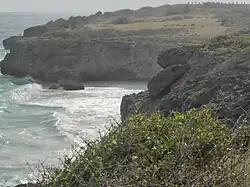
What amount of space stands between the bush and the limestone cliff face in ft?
131

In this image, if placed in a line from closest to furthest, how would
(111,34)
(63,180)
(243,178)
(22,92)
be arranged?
(243,178) < (63,180) < (22,92) < (111,34)

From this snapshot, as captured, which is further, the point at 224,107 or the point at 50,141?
the point at 50,141

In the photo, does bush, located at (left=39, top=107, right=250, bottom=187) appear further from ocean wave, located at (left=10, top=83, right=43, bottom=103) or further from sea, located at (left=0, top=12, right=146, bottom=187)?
ocean wave, located at (left=10, top=83, right=43, bottom=103)

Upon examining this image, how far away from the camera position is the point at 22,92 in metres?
41.6

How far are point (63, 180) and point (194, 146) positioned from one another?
1823 millimetres

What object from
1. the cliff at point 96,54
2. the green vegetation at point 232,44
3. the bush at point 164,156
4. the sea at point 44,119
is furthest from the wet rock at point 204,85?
the cliff at point 96,54

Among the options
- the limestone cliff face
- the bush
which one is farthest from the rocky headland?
the bush

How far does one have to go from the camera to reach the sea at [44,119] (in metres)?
21.3

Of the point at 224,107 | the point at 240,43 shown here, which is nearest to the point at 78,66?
the point at 240,43

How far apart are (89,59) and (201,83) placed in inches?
1197

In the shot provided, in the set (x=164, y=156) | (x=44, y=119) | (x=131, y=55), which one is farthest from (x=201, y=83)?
(x=131, y=55)

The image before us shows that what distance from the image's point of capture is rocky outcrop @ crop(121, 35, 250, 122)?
1652cm

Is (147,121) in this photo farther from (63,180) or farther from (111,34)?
(111,34)

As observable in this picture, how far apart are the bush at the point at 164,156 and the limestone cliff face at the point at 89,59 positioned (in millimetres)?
39989
